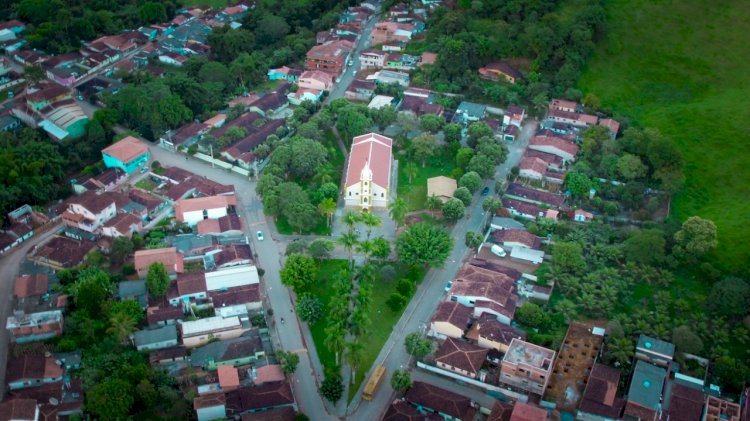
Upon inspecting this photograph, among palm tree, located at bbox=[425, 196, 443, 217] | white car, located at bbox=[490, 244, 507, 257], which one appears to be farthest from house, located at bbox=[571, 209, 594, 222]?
palm tree, located at bbox=[425, 196, 443, 217]

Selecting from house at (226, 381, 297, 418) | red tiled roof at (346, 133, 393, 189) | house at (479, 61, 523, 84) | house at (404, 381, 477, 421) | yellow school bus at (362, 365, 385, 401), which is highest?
house at (479, 61, 523, 84)

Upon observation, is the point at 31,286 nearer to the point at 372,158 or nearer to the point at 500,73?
the point at 372,158

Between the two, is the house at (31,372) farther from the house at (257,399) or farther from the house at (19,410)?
the house at (257,399)

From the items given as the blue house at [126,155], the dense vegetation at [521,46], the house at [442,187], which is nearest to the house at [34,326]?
Answer: the blue house at [126,155]

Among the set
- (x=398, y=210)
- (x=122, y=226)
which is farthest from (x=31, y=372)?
(x=398, y=210)

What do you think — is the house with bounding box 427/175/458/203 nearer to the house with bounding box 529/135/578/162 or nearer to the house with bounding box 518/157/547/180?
the house with bounding box 518/157/547/180

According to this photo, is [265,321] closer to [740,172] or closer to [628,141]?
[628,141]

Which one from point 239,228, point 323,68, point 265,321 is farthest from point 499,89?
point 265,321
